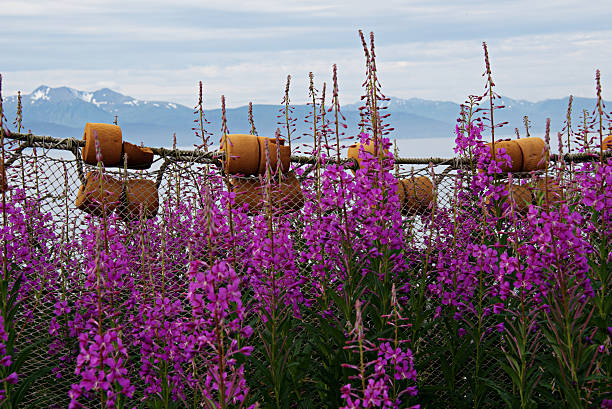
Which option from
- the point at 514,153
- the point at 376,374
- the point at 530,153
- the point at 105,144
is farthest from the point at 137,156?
the point at 530,153

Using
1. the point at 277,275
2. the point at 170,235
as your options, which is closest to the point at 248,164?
the point at 170,235

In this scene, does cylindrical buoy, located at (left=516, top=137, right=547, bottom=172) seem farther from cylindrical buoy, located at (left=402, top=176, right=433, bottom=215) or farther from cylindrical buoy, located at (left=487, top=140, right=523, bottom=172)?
cylindrical buoy, located at (left=402, top=176, right=433, bottom=215)

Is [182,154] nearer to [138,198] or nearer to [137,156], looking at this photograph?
[137,156]

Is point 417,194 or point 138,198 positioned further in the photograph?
point 417,194

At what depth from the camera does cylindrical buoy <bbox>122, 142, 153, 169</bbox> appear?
5.15m

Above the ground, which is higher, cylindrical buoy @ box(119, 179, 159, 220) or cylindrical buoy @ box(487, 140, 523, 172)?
cylindrical buoy @ box(487, 140, 523, 172)

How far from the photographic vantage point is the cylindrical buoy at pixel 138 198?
5148mm

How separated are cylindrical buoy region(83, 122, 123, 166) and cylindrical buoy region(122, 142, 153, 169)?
0.07 meters

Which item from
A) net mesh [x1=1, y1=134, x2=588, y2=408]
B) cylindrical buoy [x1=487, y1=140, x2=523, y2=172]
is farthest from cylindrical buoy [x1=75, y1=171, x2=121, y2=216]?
cylindrical buoy [x1=487, y1=140, x2=523, y2=172]

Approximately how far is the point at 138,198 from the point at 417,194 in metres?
2.61

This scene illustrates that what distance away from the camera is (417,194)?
5.56 m

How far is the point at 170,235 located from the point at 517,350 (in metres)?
3.27

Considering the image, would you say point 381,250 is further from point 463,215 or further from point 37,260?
point 37,260

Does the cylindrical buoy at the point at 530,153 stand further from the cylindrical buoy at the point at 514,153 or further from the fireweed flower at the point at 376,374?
the fireweed flower at the point at 376,374
